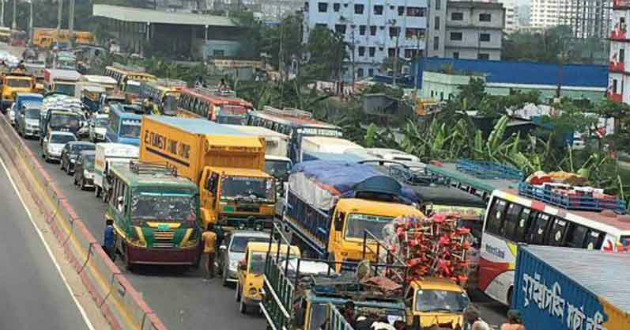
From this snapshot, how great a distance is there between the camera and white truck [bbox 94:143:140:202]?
40.3 metres

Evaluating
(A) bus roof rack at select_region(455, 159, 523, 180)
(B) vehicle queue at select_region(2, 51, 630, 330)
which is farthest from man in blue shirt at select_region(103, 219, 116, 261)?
(A) bus roof rack at select_region(455, 159, 523, 180)

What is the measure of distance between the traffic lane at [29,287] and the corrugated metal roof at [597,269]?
881 centimetres

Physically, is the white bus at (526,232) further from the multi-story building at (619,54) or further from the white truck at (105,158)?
the multi-story building at (619,54)

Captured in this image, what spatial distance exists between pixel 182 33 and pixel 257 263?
109697 mm

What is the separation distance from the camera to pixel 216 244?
29750 mm

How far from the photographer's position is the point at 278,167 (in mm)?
40500

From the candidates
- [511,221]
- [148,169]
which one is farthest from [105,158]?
[511,221]

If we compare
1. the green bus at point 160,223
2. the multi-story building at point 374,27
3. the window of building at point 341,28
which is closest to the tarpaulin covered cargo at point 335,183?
the green bus at point 160,223

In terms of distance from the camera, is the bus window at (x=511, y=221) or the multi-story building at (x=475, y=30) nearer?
the bus window at (x=511, y=221)

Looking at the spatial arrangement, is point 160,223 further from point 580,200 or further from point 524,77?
point 524,77

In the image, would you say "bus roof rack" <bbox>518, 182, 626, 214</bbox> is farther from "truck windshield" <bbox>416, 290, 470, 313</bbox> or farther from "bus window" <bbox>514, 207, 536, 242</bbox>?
"truck windshield" <bbox>416, 290, 470, 313</bbox>

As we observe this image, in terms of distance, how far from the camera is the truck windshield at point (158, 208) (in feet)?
93.4

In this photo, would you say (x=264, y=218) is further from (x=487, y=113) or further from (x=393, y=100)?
(x=393, y=100)

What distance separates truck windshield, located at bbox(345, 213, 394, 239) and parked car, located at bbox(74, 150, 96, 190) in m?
19.9
